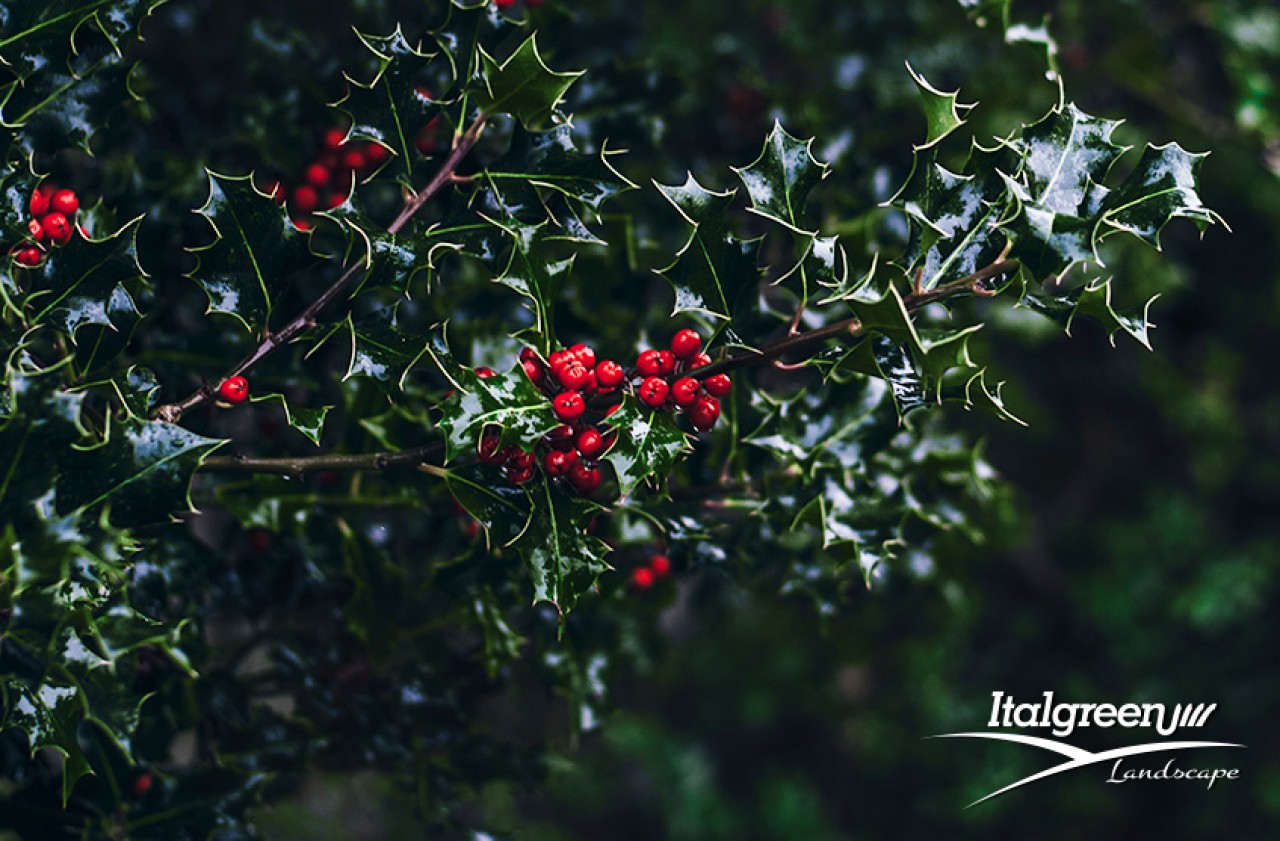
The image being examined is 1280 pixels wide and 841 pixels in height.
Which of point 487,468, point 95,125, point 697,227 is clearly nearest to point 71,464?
point 487,468

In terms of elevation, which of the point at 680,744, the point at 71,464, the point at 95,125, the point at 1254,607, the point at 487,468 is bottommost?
the point at 680,744

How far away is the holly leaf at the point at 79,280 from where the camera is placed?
3.63 feet

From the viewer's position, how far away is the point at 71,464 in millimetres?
974

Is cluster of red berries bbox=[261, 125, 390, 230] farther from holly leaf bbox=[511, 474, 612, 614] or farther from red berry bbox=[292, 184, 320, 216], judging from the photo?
holly leaf bbox=[511, 474, 612, 614]

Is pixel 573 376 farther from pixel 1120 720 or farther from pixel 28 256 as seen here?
pixel 1120 720

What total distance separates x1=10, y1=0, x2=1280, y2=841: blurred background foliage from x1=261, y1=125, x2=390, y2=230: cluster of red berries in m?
0.05

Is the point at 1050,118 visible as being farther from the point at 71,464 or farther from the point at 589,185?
the point at 71,464

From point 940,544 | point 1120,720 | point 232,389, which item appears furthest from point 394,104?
point 1120,720

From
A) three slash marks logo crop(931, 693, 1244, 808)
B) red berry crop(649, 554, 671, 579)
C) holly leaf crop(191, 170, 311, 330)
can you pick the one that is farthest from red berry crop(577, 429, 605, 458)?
three slash marks logo crop(931, 693, 1244, 808)

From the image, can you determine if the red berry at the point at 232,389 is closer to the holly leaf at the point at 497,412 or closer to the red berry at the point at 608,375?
the holly leaf at the point at 497,412

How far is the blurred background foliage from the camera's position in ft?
5.31

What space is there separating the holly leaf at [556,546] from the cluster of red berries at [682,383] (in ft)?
0.42

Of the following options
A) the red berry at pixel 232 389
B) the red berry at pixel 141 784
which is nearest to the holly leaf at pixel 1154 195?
the red berry at pixel 232 389

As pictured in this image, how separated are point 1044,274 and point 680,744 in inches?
113
